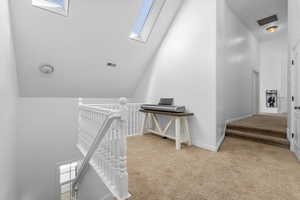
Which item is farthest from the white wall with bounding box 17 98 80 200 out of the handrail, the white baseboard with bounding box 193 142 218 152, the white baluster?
the white baseboard with bounding box 193 142 218 152

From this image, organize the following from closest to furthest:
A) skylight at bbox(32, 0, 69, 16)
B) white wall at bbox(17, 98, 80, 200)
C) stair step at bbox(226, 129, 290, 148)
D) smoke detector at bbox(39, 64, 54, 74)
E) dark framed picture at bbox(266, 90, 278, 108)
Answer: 1. skylight at bbox(32, 0, 69, 16)
2. stair step at bbox(226, 129, 290, 148)
3. smoke detector at bbox(39, 64, 54, 74)
4. white wall at bbox(17, 98, 80, 200)
5. dark framed picture at bbox(266, 90, 278, 108)

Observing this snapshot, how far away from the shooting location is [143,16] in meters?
3.50

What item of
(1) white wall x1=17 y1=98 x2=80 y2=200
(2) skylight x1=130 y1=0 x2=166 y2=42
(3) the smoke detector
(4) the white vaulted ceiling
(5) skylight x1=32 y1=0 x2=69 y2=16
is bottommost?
(1) white wall x1=17 y1=98 x2=80 y2=200

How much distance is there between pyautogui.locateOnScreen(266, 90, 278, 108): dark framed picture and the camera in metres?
6.23

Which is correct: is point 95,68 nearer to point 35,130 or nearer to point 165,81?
point 165,81

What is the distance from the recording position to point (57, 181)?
4.28 meters

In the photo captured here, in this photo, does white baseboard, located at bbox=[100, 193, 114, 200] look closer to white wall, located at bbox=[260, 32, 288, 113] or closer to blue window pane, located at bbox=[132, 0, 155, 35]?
blue window pane, located at bbox=[132, 0, 155, 35]

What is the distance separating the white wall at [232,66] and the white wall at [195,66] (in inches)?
8.2

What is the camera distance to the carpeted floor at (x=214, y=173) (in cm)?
145

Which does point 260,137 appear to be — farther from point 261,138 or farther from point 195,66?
point 195,66

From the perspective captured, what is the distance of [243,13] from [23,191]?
7.70 meters

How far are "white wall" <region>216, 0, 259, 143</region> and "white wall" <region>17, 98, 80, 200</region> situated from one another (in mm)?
4040

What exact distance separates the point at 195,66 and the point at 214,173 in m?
2.03

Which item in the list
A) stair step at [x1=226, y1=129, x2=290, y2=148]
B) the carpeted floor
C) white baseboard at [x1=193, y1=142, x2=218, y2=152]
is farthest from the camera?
stair step at [x1=226, y1=129, x2=290, y2=148]
